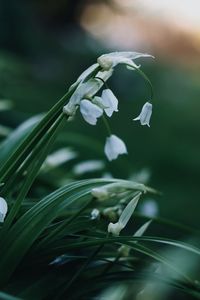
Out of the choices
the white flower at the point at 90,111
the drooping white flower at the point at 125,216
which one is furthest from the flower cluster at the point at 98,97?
the drooping white flower at the point at 125,216

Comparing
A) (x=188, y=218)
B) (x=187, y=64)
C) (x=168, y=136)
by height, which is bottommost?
(x=187, y=64)

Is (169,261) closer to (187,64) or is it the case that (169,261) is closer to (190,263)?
(190,263)

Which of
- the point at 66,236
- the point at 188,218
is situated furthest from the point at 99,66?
the point at 188,218

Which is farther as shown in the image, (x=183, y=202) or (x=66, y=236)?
(x=183, y=202)

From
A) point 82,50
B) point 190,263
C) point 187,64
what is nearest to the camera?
point 190,263

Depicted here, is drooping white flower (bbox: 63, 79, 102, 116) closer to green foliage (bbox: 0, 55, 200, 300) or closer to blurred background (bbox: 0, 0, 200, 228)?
green foliage (bbox: 0, 55, 200, 300)

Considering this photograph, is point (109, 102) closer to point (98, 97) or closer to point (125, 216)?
point (98, 97)
